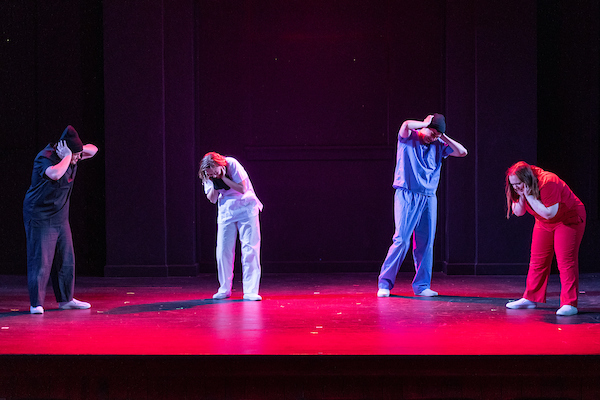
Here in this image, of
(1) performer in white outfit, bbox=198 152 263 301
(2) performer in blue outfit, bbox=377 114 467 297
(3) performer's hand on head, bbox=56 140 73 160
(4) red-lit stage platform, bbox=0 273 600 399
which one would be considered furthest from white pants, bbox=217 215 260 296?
(3) performer's hand on head, bbox=56 140 73 160

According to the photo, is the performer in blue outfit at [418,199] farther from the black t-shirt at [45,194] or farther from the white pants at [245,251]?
the black t-shirt at [45,194]

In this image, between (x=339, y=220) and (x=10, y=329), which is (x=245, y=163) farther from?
(x=10, y=329)

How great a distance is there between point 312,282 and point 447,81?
2.56m

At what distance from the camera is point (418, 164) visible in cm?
485

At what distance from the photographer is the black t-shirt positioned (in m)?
4.29

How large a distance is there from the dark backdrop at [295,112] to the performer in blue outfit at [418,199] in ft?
5.12

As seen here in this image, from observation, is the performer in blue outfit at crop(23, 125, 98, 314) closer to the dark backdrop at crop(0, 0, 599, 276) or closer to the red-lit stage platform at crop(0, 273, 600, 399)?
the red-lit stage platform at crop(0, 273, 600, 399)

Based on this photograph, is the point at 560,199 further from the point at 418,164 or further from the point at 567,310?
the point at 418,164

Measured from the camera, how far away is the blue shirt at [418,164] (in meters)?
4.84

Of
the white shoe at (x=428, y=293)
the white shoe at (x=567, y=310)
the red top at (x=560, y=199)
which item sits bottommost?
the white shoe at (x=428, y=293)

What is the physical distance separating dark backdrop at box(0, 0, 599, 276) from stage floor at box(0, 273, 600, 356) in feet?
3.17

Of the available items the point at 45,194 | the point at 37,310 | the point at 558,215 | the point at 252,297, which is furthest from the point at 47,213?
the point at 558,215
